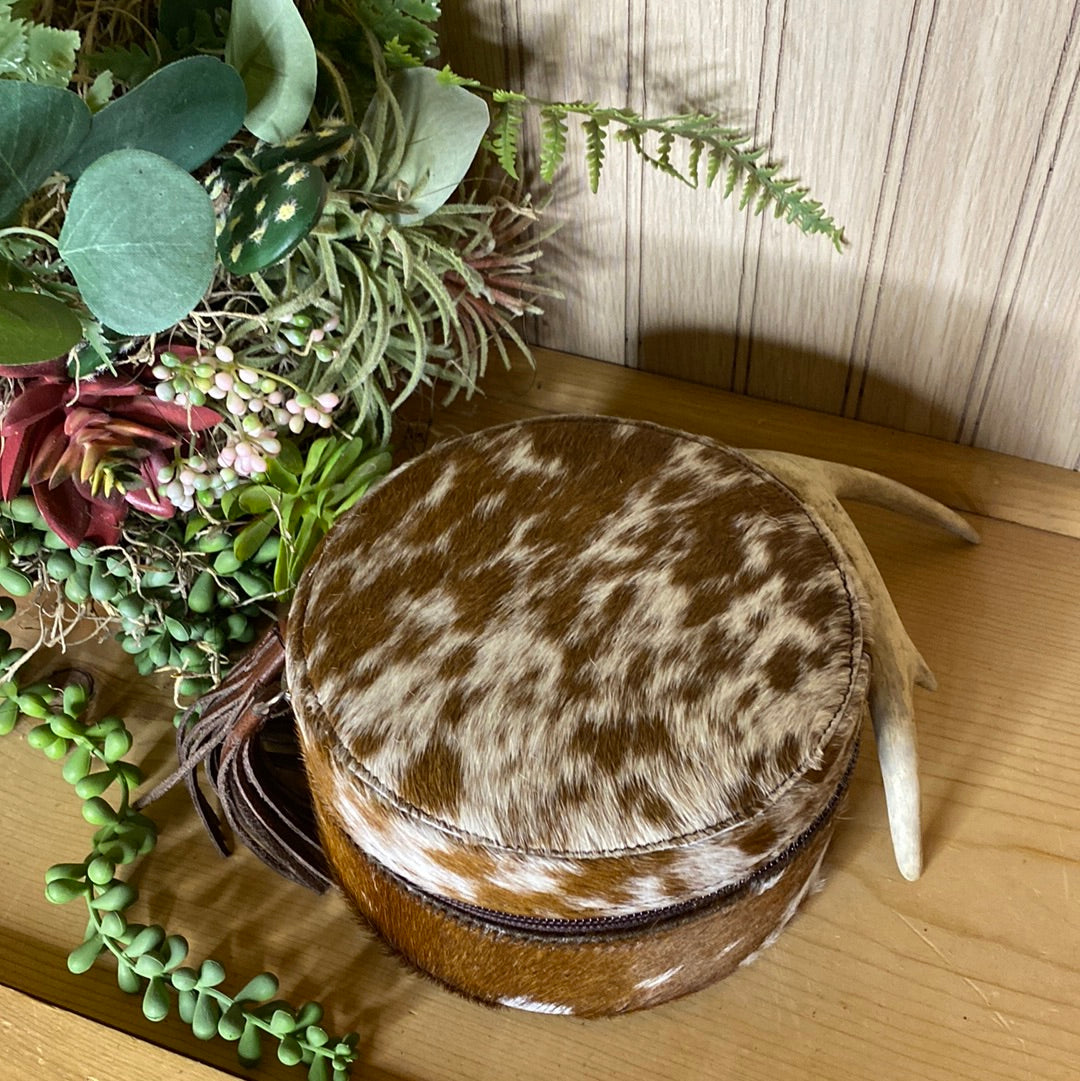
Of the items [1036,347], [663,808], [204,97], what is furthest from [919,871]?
[204,97]

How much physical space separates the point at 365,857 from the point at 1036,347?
576 mm

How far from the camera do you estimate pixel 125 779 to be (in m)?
0.72

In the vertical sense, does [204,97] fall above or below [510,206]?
above

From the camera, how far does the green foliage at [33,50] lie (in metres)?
0.51

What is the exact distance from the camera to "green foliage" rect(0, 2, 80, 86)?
0.51 metres

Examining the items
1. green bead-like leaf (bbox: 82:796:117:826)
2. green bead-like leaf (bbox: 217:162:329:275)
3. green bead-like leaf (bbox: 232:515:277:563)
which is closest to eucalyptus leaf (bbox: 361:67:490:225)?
green bead-like leaf (bbox: 217:162:329:275)

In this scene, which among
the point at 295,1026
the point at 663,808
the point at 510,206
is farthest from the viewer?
the point at 510,206

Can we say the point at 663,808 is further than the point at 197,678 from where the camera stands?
No

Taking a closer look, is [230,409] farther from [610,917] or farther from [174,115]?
[610,917]

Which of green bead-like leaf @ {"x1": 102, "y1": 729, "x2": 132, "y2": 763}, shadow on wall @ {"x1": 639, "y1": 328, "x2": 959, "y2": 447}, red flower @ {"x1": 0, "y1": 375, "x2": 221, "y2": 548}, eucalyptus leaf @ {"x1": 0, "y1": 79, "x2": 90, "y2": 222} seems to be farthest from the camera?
shadow on wall @ {"x1": 639, "y1": 328, "x2": 959, "y2": 447}

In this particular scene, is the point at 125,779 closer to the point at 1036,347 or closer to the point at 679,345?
the point at 679,345

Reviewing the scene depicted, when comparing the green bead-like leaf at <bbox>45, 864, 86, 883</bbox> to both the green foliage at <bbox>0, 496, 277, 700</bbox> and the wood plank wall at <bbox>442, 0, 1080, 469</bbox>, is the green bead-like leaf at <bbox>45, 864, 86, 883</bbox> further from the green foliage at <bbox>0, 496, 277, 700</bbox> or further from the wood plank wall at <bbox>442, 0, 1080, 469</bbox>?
the wood plank wall at <bbox>442, 0, 1080, 469</bbox>

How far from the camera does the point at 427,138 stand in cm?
65

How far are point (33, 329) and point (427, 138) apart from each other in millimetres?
275
